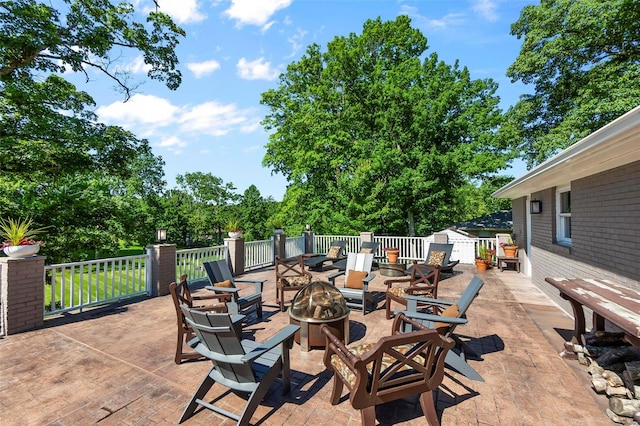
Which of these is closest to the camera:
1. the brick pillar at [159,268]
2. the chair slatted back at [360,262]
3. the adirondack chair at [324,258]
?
the chair slatted back at [360,262]

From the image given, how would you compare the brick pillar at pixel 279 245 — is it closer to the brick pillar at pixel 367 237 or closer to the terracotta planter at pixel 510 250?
the brick pillar at pixel 367 237

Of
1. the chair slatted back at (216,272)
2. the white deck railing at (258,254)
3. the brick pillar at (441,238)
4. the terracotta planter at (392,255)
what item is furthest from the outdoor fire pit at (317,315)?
A: the brick pillar at (441,238)

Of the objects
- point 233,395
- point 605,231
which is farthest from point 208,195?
point 605,231

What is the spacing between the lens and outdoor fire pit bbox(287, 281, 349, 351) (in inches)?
150

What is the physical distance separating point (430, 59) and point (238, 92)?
41.9 ft

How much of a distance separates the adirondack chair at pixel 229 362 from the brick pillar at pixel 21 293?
3.85 metres

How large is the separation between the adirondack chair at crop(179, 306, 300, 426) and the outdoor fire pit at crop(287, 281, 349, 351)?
1.06 metres

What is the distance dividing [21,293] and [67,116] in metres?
9.92

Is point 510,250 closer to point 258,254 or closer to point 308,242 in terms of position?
point 308,242

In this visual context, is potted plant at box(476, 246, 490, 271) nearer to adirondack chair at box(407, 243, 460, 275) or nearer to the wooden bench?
adirondack chair at box(407, 243, 460, 275)

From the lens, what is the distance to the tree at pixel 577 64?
12.4 m

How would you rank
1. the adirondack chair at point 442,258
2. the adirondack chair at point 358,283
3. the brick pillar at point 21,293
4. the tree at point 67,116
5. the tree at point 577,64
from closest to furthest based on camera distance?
the brick pillar at point 21,293 → the adirondack chair at point 358,283 → the adirondack chair at point 442,258 → the tree at point 67,116 → the tree at point 577,64

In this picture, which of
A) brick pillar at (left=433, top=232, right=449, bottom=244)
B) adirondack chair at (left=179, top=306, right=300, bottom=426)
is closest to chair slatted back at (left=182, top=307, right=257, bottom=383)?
adirondack chair at (left=179, top=306, right=300, bottom=426)

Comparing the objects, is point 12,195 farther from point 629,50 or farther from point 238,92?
point 629,50
